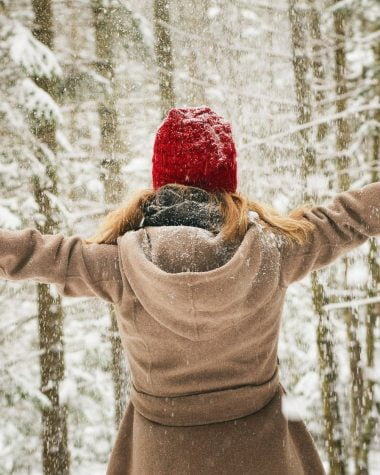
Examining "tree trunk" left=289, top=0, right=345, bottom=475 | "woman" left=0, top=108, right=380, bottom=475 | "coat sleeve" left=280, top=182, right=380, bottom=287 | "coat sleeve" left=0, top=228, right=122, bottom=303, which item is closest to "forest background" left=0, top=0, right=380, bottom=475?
"tree trunk" left=289, top=0, right=345, bottom=475

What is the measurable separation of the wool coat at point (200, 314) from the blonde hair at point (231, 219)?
0.03 meters

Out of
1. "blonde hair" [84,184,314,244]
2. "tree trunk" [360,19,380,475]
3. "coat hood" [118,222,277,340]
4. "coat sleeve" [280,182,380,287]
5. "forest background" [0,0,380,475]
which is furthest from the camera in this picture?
"forest background" [0,0,380,475]

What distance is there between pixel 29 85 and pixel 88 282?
180 inches

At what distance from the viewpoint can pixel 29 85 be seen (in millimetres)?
5387

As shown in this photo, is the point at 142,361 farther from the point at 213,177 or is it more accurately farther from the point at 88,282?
the point at 213,177

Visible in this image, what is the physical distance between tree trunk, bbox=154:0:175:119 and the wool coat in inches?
191

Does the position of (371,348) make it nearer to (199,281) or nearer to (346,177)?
(346,177)

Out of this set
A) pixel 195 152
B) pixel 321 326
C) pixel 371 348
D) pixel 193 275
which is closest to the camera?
pixel 193 275

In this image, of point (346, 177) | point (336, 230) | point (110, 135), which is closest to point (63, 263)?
point (336, 230)

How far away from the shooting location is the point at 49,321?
5.89 metres

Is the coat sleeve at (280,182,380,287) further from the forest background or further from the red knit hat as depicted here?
the forest background

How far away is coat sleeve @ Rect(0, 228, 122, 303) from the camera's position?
4.91 feet

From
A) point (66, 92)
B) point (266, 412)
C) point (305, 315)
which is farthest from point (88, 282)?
point (305, 315)

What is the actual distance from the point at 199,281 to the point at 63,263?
463 mm
